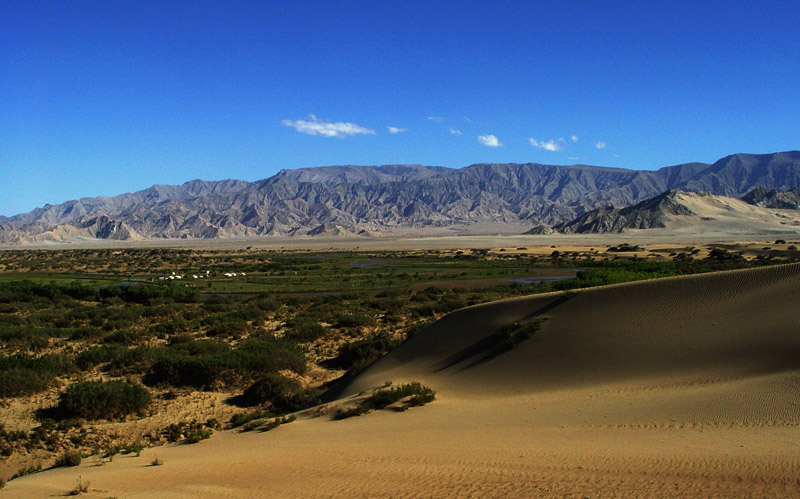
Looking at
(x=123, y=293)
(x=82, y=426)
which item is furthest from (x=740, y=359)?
(x=123, y=293)

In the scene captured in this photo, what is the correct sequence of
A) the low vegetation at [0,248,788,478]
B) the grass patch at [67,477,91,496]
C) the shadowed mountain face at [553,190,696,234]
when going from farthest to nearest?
the shadowed mountain face at [553,190,696,234] → the low vegetation at [0,248,788,478] → the grass patch at [67,477,91,496]

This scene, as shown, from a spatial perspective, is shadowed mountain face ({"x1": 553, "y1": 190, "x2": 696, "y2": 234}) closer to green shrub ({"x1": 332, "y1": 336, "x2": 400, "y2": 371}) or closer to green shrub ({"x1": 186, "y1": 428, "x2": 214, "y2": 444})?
green shrub ({"x1": 332, "y1": 336, "x2": 400, "y2": 371})

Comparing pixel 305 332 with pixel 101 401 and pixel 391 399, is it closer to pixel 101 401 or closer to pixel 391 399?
pixel 101 401

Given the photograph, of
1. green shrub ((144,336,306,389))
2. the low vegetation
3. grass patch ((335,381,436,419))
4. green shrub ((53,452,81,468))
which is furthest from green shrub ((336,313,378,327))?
green shrub ((53,452,81,468))

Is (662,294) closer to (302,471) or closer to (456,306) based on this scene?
(302,471)

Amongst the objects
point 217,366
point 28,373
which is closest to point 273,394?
point 217,366

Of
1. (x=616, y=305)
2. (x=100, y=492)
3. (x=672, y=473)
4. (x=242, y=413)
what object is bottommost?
(x=242, y=413)

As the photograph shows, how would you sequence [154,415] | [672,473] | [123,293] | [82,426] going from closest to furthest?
[672,473], [82,426], [154,415], [123,293]
